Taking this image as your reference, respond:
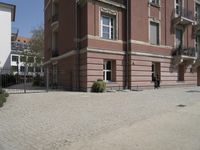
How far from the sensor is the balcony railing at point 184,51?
2580cm

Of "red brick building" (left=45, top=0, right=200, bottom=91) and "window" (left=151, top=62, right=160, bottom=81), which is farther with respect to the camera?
"window" (left=151, top=62, right=160, bottom=81)

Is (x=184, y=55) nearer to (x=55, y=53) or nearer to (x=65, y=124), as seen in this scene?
(x=55, y=53)

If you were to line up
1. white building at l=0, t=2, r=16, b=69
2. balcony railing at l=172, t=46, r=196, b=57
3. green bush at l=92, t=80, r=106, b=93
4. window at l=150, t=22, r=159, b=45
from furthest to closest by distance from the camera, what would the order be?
white building at l=0, t=2, r=16, b=69
balcony railing at l=172, t=46, r=196, b=57
window at l=150, t=22, r=159, b=45
green bush at l=92, t=80, r=106, b=93

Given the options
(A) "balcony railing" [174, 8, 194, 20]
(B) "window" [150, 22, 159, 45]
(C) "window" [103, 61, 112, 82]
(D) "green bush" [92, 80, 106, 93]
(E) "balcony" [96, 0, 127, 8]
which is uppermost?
(A) "balcony railing" [174, 8, 194, 20]

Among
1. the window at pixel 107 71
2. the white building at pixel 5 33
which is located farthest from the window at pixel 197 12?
the white building at pixel 5 33

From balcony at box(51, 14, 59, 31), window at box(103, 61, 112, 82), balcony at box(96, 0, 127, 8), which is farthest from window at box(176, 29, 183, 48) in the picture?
balcony at box(51, 14, 59, 31)

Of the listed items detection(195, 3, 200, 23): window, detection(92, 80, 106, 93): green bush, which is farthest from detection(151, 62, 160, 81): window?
detection(195, 3, 200, 23): window

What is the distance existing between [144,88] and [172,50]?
19.8ft

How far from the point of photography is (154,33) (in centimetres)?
2425

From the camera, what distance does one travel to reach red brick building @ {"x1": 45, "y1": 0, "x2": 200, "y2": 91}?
2034 centimetres

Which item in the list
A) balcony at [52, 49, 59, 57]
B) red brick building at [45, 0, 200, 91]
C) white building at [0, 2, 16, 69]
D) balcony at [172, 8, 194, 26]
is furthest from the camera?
white building at [0, 2, 16, 69]

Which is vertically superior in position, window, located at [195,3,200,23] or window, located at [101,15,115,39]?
window, located at [195,3,200,23]

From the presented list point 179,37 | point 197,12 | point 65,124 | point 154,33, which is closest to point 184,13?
point 179,37

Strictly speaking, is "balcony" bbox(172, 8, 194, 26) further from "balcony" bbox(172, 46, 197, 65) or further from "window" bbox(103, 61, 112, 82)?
"window" bbox(103, 61, 112, 82)
